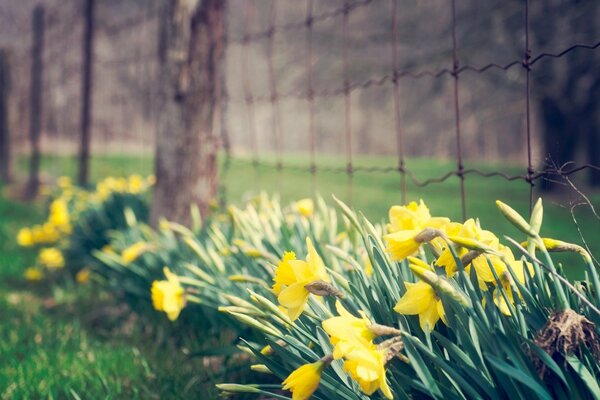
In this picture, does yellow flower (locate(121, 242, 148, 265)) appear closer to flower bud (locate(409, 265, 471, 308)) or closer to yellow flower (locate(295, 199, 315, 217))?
yellow flower (locate(295, 199, 315, 217))

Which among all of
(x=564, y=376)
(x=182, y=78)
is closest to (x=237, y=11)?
(x=182, y=78)

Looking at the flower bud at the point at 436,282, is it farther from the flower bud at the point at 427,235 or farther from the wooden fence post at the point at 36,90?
the wooden fence post at the point at 36,90

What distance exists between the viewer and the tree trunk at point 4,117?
7.91m

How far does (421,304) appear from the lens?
1100mm

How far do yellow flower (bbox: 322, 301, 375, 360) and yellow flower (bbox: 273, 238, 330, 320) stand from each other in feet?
0.58

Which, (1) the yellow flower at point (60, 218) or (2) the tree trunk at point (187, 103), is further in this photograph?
(1) the yellow flower at point (60, 218)

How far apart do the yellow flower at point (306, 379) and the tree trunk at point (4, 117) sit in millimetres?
8110

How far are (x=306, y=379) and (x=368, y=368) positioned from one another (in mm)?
129

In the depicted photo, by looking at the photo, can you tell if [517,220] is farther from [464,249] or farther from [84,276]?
[84,276]

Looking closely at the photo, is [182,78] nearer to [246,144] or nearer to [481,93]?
[481,93]

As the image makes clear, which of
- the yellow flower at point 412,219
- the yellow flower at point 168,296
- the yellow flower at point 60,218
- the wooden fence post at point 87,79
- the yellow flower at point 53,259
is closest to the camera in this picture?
the yellow flower at point 412,219

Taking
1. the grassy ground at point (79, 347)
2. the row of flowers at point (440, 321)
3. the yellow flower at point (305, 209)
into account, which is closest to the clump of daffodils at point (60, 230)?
the grassy ground at point (79, 347)

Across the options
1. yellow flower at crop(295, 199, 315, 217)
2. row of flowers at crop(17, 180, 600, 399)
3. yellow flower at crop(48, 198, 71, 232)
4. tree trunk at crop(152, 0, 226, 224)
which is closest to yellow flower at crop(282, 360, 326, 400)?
row of flowers at crop(17, 180, 600, 399)

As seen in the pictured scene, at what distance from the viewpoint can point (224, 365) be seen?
1.82 metres
